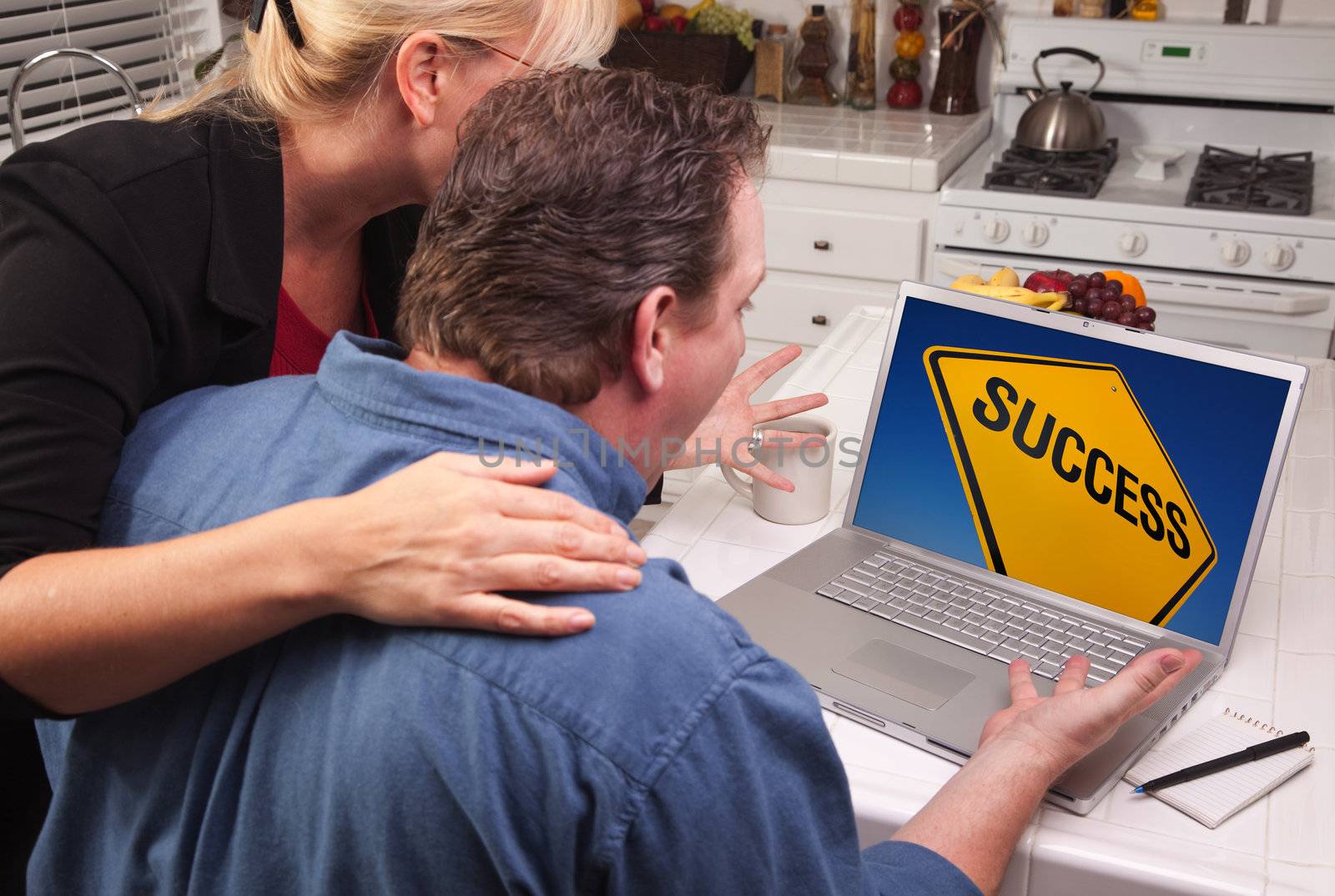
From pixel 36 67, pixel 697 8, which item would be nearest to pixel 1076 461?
pixel 36 67

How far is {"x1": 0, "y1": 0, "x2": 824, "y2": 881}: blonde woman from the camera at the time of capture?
0.70 m

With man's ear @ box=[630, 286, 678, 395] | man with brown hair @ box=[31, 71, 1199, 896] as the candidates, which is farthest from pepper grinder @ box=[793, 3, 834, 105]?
man's ear @ box=[630, 286, 678, 395]

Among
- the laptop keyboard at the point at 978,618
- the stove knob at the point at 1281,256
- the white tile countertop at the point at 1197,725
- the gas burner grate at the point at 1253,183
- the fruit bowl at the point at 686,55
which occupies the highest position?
the fruit bowl at the point at 686,55

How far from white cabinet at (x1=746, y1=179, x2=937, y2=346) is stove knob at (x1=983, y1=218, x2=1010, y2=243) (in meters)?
0.15

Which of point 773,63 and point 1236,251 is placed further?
point 773,63

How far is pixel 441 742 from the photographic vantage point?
65cm

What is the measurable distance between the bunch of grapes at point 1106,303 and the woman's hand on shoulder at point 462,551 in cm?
94

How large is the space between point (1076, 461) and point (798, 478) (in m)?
0.33

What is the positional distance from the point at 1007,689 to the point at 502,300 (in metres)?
0.60

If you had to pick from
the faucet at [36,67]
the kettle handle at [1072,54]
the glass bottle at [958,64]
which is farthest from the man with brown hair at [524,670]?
the glass bottle at [958,64]

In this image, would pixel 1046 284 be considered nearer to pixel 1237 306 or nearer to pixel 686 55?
pixel 1237 306

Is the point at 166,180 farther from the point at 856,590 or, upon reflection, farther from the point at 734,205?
the point at 856,590

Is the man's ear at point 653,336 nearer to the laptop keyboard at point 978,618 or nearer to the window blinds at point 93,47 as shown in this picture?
the laptop keyboard at point 978,618

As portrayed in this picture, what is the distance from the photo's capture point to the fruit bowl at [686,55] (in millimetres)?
3596
